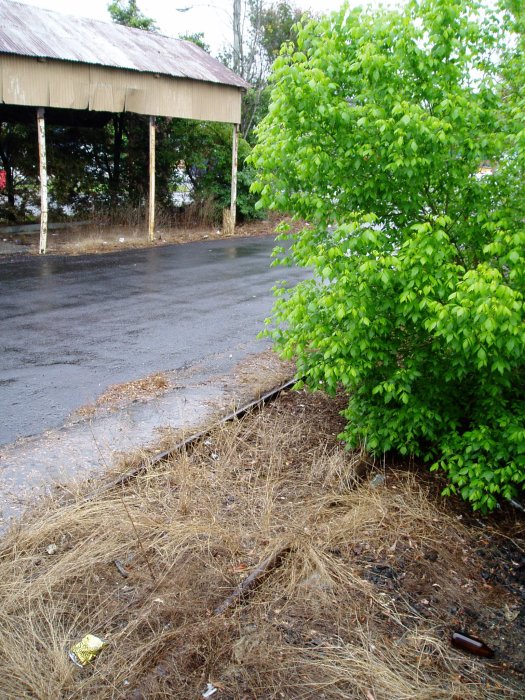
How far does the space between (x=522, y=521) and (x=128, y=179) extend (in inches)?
742

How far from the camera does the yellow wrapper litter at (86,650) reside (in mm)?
3221

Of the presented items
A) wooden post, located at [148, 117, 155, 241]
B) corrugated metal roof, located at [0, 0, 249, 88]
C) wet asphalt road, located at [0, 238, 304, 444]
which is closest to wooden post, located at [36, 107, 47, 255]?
wet asphalt road, located at [0, 238, 304, 444]

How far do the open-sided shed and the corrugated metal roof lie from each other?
0.09ft

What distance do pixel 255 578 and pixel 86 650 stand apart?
3.40 feet

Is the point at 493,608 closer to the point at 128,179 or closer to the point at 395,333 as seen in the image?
the point at 395,333

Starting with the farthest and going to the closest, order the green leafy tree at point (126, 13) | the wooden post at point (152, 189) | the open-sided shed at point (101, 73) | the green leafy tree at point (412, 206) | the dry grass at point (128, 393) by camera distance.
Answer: the green leafy tree at point (126, 13) < the wooden post at point (152, 189) < the open-sided shed at point (101, 73) < the dry grass at point (128, 393) < the green leafy tree at point (412, 206)

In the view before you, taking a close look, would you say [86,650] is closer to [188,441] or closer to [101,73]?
[188,441]

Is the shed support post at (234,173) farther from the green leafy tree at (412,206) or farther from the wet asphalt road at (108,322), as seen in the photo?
the green leafy tree at (412,206)

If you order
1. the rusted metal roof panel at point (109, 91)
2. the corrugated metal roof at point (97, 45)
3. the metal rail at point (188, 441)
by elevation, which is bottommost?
the metal rail at point (188, 441)

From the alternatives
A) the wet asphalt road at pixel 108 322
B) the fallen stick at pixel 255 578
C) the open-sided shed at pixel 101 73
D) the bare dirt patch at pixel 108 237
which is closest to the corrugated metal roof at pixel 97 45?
the open-sided shed at pixel 101 73

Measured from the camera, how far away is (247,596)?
373 centimetres

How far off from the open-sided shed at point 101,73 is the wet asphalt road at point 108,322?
11.1 feet

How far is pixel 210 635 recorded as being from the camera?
132 inches

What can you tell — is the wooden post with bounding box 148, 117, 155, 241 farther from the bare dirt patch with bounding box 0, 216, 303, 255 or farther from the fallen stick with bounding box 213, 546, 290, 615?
the fallen stick with bounding box 213, 546, 290, 615
